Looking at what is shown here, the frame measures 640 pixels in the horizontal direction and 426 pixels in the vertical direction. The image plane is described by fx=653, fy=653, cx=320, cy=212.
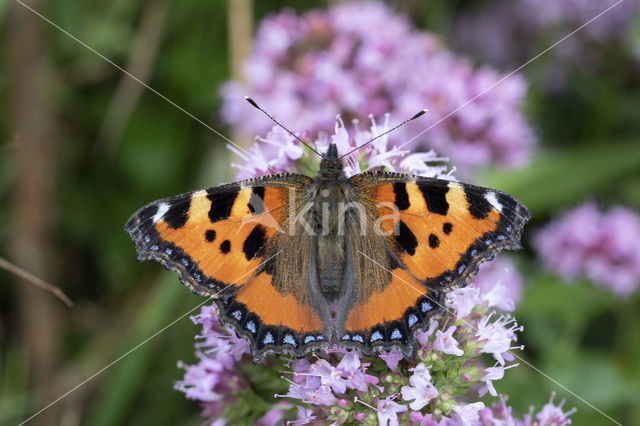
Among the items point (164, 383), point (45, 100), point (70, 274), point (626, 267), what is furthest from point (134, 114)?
point (626, 267)

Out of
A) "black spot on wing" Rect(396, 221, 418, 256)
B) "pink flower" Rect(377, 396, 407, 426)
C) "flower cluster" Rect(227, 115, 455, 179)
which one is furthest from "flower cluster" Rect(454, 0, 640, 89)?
"pink flower" Rect(377, 396, 407, 426)

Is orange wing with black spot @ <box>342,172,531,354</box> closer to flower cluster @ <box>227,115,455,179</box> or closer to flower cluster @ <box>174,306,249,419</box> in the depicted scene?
flower cluster @ <box>227,115,455,179</box>

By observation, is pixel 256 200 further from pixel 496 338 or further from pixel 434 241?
pixel 496 338

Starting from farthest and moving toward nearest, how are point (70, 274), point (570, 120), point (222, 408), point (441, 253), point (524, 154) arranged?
point (570, 120) < point (70, 274) < point (524, 154) < point (222, 408) < point (441, 253)

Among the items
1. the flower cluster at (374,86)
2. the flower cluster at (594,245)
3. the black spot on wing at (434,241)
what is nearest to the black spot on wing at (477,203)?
the black spot on wing at (434,241)

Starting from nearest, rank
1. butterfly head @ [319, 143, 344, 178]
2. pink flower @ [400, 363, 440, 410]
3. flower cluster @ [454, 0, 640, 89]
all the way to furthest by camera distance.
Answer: pink flower @ [400, 363, 440, 410]
butterfly head @ [319, 143, 344, 178]
flower cluster @ [454, 0, 640, 89]

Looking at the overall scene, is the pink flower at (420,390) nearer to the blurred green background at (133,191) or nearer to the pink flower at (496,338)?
the pink flower at (496,338)

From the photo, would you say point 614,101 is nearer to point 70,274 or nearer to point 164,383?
point 164,383
